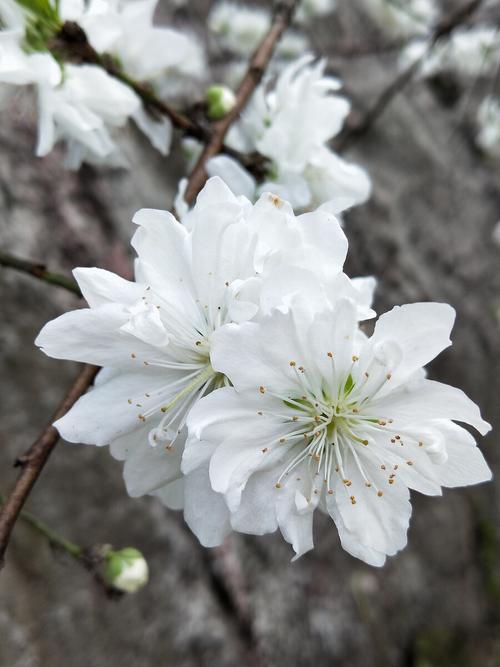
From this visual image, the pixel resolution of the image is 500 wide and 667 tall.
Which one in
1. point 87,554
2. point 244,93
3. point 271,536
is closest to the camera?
point 87,554

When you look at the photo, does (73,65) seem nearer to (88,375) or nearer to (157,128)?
(157,128)

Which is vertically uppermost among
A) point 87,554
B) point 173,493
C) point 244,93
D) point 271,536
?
point 244,93

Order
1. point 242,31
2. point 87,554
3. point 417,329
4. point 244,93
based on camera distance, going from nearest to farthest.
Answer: point 417,329 < point 87,554 < point 244,93 < point 242,31

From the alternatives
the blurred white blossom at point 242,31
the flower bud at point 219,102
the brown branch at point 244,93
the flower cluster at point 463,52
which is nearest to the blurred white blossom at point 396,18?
the flower cluster at point 463,52

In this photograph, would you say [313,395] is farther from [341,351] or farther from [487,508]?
[487,508]

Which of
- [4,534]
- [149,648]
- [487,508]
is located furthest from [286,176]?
[487,508]

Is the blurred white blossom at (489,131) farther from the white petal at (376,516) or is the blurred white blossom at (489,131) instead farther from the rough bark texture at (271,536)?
the white petal at (376,516)

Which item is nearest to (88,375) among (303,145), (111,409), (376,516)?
(111,409)

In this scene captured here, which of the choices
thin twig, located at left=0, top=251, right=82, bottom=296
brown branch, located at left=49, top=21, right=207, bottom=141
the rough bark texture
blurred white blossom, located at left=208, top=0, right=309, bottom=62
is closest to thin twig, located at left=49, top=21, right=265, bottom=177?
brown branch, located at left=49, top=21, right=207, bottom=141
